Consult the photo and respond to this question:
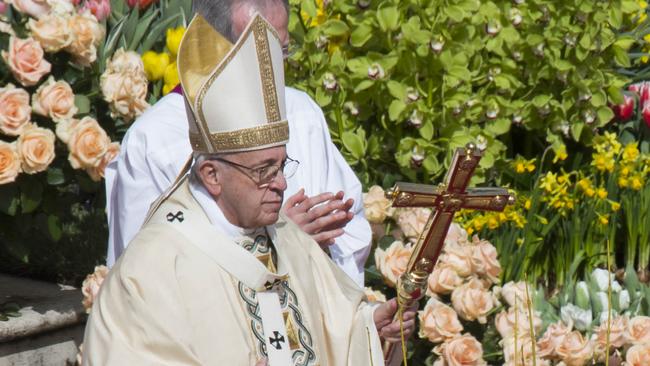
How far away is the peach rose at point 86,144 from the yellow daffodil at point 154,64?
2.02 ft

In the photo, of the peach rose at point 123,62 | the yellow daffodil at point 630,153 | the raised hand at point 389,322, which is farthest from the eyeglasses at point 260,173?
the yellow daffodil at point 630,153

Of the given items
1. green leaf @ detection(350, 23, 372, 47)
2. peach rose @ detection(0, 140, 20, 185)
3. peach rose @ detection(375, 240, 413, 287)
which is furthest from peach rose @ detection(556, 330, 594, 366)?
peach rose @ detection(0, 140, 20, 185)

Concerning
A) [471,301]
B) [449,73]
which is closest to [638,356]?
[471,301]

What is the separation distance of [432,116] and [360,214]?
1.49 metres

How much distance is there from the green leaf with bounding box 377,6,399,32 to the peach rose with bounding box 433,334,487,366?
61.1 inches

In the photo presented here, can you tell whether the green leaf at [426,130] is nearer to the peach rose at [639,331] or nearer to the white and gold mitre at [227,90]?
the peach rose at [639,331]

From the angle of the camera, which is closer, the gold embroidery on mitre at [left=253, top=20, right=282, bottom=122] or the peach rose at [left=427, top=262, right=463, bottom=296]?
the gold embroidery on mitre at [left=253, top=20, right=282, bottom=122]

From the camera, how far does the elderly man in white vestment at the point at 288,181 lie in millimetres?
4246

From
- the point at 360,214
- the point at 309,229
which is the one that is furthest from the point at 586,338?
the point at 309,229

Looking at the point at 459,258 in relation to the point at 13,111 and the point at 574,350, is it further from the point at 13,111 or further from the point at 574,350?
the point at 13,111

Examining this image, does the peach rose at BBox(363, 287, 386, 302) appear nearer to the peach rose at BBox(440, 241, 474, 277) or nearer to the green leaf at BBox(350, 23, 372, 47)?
the peach rose at BBox(440, 241, 474, 277)

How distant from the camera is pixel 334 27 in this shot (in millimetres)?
6289

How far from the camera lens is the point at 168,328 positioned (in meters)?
3.46

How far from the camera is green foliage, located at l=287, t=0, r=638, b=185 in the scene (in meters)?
6.27
